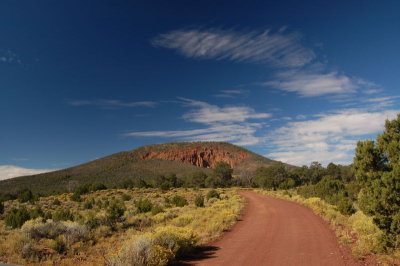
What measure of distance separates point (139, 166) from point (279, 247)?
88.4m

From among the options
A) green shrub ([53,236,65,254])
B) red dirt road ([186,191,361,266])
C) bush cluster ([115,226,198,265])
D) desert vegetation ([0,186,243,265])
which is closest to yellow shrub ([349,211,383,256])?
red dirt road ([186,191,361,266])

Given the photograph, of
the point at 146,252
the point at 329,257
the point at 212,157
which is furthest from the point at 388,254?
the point at 212,157

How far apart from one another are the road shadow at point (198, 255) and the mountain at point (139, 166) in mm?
51084

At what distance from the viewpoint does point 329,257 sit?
25.9 ft

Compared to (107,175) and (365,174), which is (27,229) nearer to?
(365,174)

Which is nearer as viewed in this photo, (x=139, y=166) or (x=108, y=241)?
(x=108, y=241)

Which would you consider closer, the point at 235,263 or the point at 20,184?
the point at 235,263

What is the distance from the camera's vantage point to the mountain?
6469 cm

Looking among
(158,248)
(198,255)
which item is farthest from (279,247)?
(158,248)

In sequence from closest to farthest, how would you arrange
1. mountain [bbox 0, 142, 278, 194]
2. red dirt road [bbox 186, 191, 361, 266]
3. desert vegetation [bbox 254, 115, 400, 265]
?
red dirt road [bbox 186, 191, 361, 266]
desert vegetation [bbox 254, 115, 400, 265]
mountain [bbox 0, 142, 278, 194]

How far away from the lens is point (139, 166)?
9319cm

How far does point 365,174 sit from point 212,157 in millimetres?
141822

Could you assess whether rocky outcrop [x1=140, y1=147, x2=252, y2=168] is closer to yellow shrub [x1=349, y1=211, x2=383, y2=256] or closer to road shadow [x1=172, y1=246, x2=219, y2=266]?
road shadow [x1=172, y1=246, x2=219, y2=266]

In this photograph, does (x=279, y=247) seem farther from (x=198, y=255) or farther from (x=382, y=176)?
(x=382, y=176)
